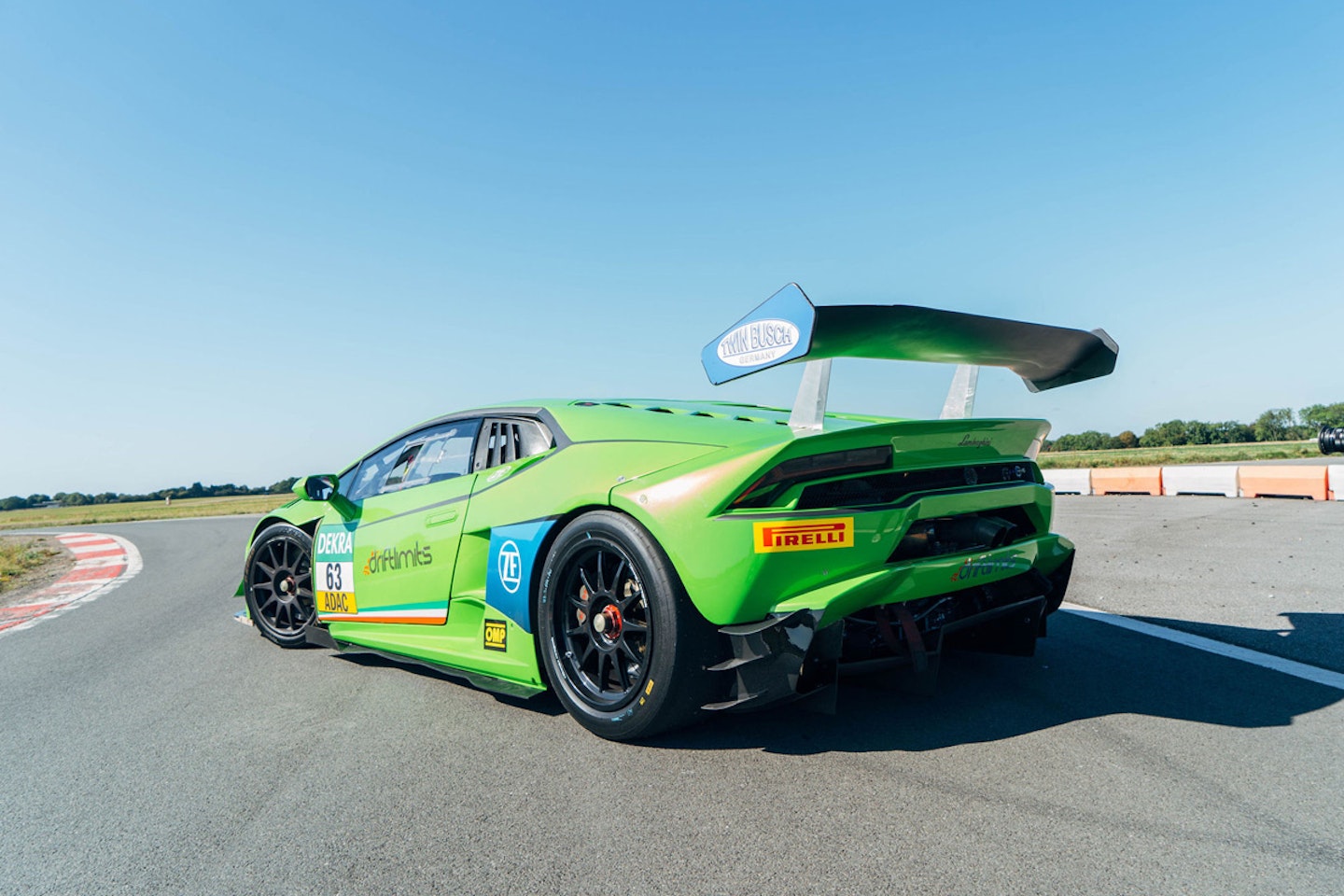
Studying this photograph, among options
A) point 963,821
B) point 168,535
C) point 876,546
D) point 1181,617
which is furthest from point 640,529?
point 168,535

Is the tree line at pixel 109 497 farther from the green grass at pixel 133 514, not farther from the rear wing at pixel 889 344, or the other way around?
the rear wing at pixel 889 344

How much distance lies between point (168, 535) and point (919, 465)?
61.6 ft

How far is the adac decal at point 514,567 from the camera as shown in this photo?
311 cm

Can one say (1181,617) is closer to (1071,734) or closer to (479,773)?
(1071,734)

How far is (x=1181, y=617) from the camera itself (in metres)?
→ 4.46

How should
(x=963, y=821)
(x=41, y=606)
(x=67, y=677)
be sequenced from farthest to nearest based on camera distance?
1. (x=41, y=606)
2. (x=67, y=677)
3. (x=963, y=821)

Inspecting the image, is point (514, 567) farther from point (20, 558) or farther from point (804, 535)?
point (20, 558)

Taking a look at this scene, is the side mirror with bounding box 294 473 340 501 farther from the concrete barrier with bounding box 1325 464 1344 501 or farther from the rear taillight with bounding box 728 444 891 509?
the concrete barrier with bounding box 1325 464 1344 501

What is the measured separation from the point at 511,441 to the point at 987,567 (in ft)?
6.62

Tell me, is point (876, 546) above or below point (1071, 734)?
above

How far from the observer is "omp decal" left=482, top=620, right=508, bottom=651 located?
3.21 m

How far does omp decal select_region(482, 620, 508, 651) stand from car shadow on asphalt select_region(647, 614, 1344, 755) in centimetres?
79

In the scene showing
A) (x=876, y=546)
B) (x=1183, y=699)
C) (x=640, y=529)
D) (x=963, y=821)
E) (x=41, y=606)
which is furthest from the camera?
(x=41, y=606)

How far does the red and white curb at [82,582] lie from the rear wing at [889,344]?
6.28 metres
